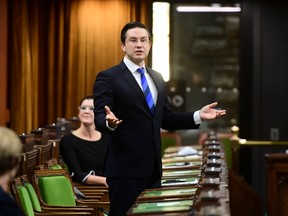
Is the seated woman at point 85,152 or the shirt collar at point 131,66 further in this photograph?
the seated woman at point 85,152

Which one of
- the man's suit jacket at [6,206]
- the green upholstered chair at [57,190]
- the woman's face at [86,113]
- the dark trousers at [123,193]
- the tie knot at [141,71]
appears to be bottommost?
the green upholstered chair at [57,190]

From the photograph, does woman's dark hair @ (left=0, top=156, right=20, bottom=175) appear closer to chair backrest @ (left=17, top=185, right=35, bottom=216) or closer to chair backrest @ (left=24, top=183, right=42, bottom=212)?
chair backrest @ (left=17, top=185, right=35, bottom=216)

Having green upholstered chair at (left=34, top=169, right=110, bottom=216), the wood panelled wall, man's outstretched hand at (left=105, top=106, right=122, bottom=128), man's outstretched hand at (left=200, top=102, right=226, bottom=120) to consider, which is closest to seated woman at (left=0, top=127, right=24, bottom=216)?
man's outstretched hand at (left=105, top=106, right=122, bottom=128)

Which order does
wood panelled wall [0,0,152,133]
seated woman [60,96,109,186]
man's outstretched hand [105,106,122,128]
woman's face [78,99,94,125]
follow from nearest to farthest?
man's outstretched hand [105,106,122,128] → seated woman [60,96,109,186] → woman's face [78,99,94,125] → wood panelled wall [0,0,152,133]

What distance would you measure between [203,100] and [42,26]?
5179 mm

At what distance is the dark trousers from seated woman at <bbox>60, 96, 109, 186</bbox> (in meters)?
2.68

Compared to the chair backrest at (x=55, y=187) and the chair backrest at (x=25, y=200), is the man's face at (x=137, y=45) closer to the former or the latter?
the chair backrest at (x=25, y=200)

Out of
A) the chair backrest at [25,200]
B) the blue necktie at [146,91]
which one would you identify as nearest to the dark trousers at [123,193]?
the blue necktie at [146,91]

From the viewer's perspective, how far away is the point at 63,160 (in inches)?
312

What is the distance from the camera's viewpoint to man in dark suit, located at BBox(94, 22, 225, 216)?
4.91 m

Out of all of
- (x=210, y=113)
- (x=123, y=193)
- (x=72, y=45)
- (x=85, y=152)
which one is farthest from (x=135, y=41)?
(x=72, y=45)

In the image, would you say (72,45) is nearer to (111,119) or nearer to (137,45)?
(137,45)

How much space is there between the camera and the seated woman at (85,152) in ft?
25.2

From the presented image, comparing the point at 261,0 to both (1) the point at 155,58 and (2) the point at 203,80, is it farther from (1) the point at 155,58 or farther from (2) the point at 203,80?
(2) the point at 203,80
